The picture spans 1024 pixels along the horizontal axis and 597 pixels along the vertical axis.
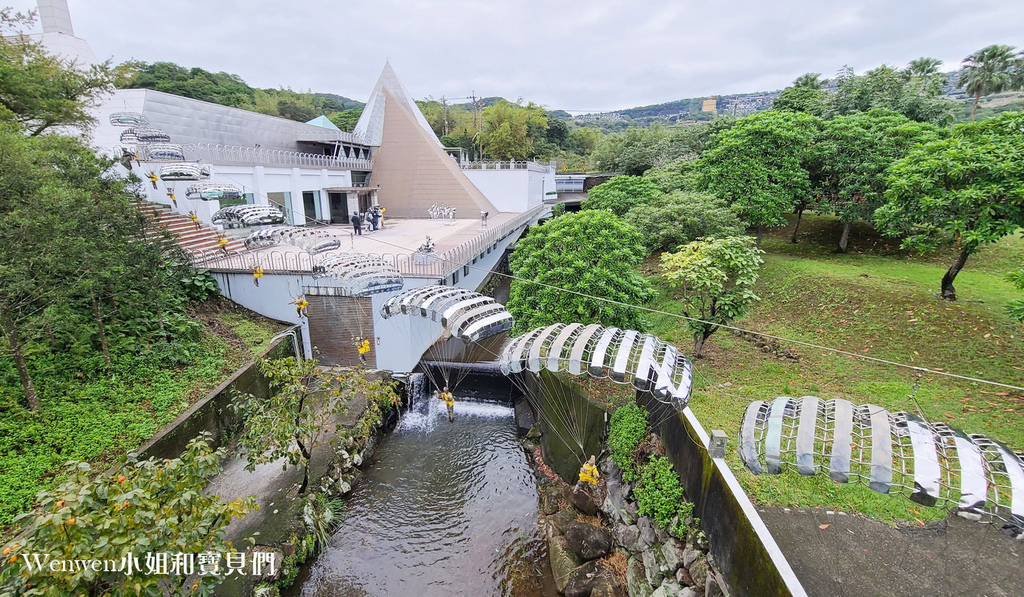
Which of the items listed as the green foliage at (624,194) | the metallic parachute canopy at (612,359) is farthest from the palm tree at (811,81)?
the metallic parachute canopy at (612,359)

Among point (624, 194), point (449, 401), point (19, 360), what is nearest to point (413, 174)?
point (624, 194)

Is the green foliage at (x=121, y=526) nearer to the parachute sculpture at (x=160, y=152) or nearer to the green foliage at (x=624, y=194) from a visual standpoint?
the parachute sculpture at (x=160, y=152)

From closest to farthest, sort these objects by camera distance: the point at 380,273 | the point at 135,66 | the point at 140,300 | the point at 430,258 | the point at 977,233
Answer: the point at 977,233, the point at 140,300, the point at 380,273, the point at 430,258, the point at 135,66

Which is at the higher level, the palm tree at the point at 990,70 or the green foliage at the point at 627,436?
the palm tree at the point at 990,70

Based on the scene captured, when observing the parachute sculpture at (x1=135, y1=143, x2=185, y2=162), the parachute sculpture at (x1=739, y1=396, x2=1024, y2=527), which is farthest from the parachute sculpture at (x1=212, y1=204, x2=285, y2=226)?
the parachute sculpture at (x1=739, y1=396, x2=1024, y2=527)

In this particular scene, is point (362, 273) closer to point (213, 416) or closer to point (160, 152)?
point (213, 416)

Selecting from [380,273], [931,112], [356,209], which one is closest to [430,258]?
[380,273]

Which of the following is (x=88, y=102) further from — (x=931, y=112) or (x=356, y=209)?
(x=931, y=112)
